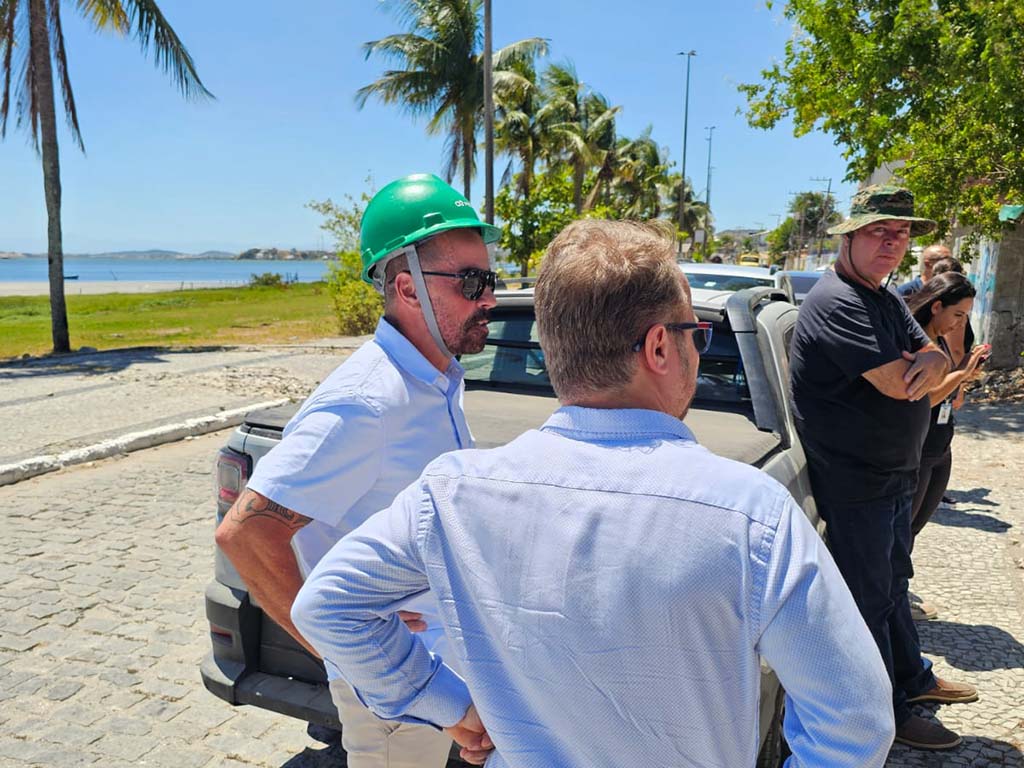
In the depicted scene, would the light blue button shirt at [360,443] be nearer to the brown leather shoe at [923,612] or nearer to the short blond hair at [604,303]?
the short blond hair at [604,303]

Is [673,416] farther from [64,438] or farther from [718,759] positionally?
[64,438]

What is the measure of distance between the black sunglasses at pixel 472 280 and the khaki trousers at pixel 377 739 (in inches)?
39.3

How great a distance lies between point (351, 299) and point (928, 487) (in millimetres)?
18042

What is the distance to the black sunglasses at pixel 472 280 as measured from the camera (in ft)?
6.82

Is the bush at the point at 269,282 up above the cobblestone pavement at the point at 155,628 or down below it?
above

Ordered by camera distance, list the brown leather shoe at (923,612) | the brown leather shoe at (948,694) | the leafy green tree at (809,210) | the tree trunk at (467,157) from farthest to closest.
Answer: the leafy green tree at (809,210), the tree trunk at (467,157), the brown leather shoe at (923,612), the brown leather shoe at (948,694)

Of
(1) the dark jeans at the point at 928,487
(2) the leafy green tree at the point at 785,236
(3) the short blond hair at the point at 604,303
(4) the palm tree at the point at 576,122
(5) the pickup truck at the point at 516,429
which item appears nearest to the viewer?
(3) the short blond hair at the point at 604,303

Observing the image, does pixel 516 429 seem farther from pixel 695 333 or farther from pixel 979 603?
pixel 979 603

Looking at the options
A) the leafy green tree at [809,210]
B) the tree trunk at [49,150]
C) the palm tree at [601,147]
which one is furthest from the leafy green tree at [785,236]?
Answer: the tree trunk at [49,150]

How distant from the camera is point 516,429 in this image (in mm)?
3152

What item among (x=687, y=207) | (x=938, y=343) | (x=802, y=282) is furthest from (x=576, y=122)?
(x=687, y=207)

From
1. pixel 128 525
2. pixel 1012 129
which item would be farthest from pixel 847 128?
pixel 128 525

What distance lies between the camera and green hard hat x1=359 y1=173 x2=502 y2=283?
6.84 feet

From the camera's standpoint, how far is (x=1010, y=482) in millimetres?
7559
